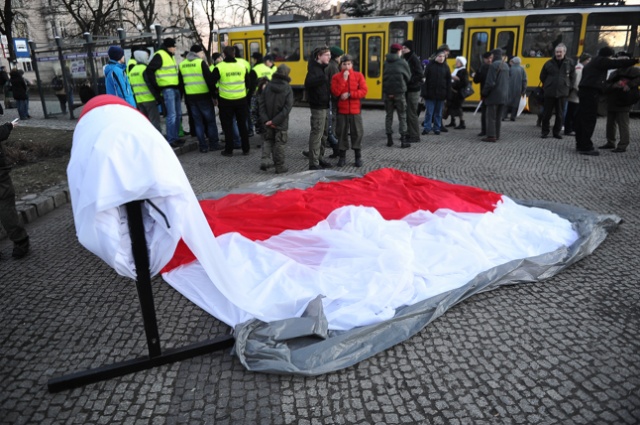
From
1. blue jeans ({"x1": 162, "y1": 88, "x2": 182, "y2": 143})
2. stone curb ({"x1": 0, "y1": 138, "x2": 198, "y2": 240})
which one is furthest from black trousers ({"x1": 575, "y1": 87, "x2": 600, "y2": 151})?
stone curb ({"x1": 0, "y1": 138, "x2": 198, "y2": 240})

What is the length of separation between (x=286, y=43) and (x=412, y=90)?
10.2 meters

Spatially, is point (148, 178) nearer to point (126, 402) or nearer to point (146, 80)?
point (126, 402)

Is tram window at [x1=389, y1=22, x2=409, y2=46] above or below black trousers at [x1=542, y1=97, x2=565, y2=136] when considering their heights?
above

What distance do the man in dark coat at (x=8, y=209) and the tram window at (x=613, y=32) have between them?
16.3 m

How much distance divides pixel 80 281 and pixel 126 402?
1902 millimetres

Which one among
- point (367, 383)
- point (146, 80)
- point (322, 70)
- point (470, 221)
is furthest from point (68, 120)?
point (367, 383)

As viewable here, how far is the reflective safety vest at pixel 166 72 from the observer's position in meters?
9.39

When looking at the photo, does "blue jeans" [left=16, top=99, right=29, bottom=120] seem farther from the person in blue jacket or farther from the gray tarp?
the gray tarp

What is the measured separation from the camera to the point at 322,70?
777 cm

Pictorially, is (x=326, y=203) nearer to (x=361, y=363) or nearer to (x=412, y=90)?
(x=361, y=363)

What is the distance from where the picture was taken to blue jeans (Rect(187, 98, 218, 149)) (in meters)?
9.56

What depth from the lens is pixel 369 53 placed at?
1744cm

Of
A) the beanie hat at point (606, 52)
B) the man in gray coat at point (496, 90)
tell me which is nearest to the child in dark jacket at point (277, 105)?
the man in gray coat at point (496, 90)

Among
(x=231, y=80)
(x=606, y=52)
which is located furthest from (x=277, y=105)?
(x=606, y=52)
